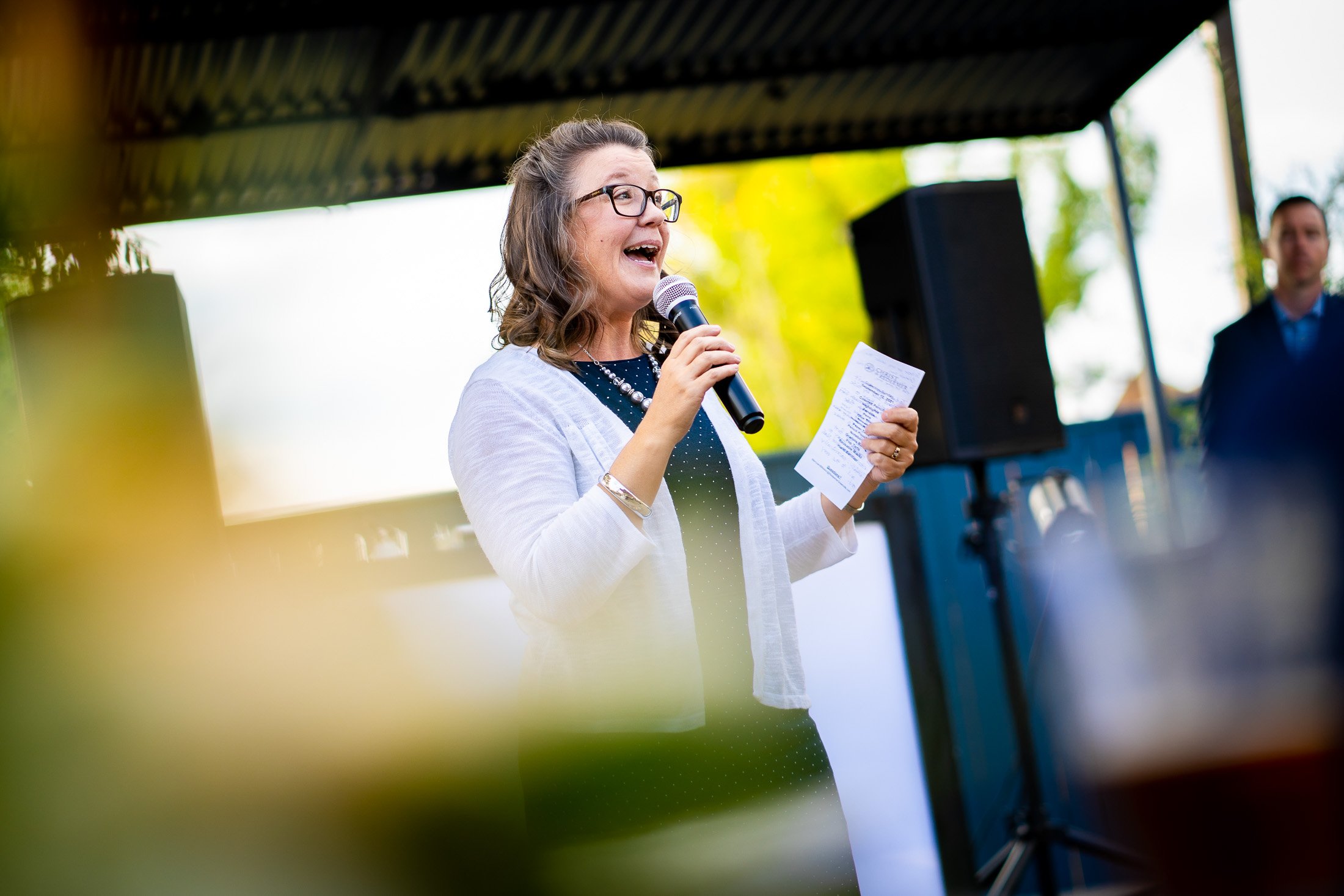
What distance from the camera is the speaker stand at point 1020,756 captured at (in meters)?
3.21

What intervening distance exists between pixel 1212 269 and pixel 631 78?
3195 mm

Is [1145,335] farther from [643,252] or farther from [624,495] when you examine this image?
[624,495]

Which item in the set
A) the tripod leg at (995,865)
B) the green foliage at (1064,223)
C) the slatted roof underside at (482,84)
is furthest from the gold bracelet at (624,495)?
the green foliage at (1064,223)

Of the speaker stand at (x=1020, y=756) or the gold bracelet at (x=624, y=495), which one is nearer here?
the gold bracelet at (x=624, y=495)

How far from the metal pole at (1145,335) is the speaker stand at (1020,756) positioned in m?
1.79

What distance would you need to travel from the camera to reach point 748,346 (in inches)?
687

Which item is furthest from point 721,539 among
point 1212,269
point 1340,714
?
point 1212,269

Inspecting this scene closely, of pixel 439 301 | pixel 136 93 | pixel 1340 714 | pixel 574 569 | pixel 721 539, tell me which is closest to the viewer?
pixel 1340 714

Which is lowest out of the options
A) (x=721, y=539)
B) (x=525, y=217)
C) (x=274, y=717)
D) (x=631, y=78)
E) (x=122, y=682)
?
(x=274, y=717)

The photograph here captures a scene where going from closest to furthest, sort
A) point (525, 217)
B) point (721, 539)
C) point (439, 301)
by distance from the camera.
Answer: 1. point (721, 539)
2. point (525, 217)
3. point (439, 301)

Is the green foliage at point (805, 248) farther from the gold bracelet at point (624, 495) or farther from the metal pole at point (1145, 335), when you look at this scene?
the gold bracelet at point (624, 495)

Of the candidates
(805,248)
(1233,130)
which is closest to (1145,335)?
(1233,130)

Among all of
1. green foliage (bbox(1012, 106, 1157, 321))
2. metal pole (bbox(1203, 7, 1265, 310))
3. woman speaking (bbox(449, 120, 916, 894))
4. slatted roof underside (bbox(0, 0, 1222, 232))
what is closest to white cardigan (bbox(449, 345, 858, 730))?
woman speaking (bbox(449, 120, 916, 894))

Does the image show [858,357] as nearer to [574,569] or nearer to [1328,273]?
[574,569]
